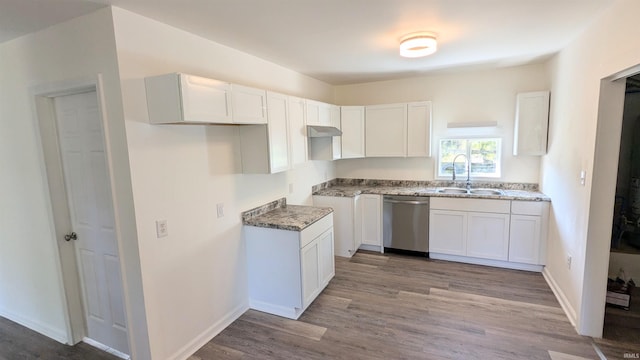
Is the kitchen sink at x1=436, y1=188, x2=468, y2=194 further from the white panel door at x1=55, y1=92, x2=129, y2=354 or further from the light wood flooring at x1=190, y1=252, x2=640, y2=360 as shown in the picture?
the white panel door at x1=55, y1=92, x2=129, y2=354

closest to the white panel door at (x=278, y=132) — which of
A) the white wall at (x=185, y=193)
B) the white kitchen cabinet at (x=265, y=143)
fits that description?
the white kitchen cabinet at (x=265, y=143)

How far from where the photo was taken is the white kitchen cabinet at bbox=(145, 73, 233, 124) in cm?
207

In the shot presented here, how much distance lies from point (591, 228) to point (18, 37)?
15.7 ft

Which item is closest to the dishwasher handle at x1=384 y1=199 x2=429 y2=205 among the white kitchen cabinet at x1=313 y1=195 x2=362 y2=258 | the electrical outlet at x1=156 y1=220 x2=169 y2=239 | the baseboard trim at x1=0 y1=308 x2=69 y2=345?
the white kitchen cabinet at x1=313 y1=195 x2=362 y2=258

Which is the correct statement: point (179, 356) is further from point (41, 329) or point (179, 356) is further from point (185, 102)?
point (185, 102)

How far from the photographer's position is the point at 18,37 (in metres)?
2.39

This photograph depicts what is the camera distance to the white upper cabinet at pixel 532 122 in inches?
146

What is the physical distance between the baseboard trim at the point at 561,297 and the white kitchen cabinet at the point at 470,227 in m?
0.45

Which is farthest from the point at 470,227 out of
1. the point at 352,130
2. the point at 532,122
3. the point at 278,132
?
the point at 278,132

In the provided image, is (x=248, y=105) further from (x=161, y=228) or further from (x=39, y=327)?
(x=39, y=327)

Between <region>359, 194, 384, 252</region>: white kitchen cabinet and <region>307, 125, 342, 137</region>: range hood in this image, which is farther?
<region>359, 194, 384, 252</region>: white kitchen cabinet

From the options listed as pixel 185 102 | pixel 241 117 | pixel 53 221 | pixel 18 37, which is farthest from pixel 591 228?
pixel 18 37

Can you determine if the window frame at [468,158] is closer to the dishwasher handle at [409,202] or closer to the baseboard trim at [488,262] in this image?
the dishwasher handle at [409,202]

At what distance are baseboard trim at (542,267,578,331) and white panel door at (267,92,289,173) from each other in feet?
9.82
